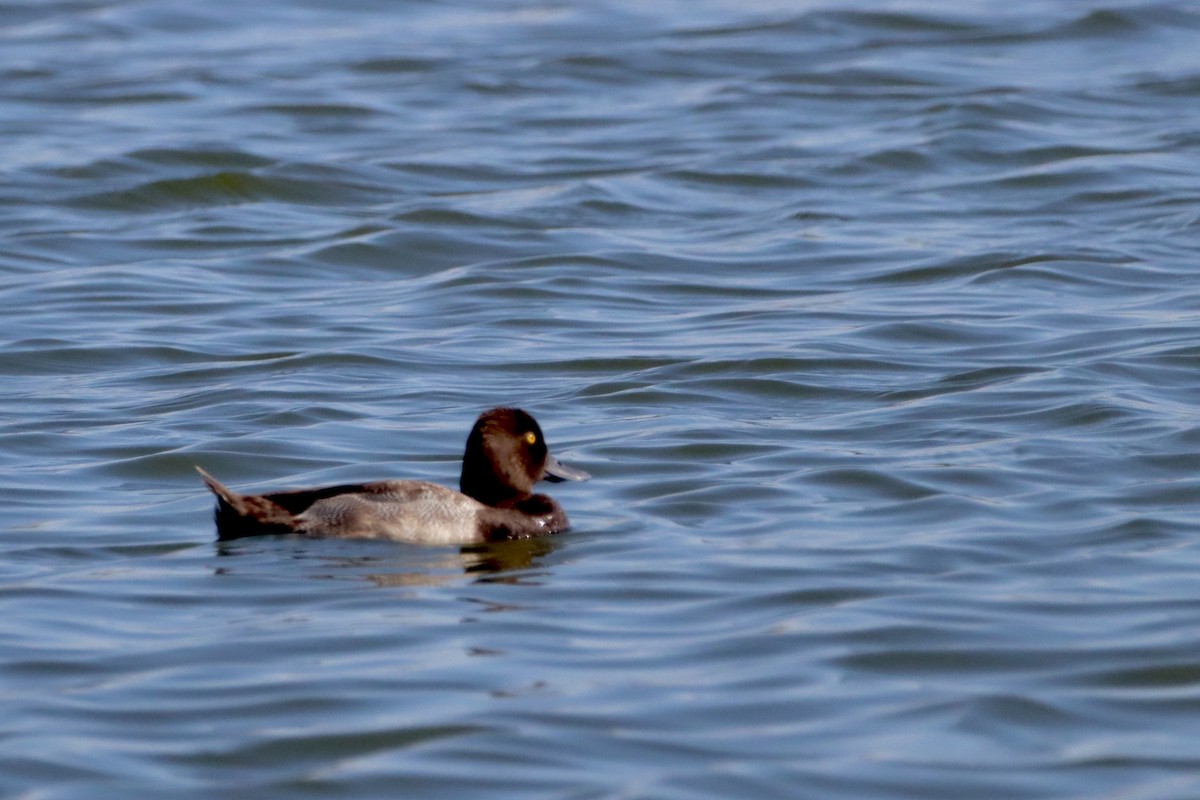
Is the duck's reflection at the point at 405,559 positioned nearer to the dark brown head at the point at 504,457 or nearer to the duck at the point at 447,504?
the duck at the point at 447,504

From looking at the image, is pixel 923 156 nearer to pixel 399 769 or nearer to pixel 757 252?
pixel 757 252

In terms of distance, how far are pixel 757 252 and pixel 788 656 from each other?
8462mm

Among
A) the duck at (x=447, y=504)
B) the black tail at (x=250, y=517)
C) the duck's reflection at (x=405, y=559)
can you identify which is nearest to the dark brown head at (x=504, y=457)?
the duck at (x=447, y=504)

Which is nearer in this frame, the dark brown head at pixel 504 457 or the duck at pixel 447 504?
the duck at pixel 447 504

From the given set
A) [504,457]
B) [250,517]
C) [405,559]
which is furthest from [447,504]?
[250,517]

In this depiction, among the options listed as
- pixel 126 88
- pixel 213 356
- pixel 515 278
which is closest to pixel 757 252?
pixel 515 278

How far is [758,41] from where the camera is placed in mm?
22953

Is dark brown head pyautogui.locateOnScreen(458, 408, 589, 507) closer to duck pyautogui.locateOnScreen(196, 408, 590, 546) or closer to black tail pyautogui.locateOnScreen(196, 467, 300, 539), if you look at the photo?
duck pyautogui.locateOnScreen(196, 408, 590, 546)

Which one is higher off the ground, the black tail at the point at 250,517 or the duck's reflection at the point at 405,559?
the black tail at the point at 250,517

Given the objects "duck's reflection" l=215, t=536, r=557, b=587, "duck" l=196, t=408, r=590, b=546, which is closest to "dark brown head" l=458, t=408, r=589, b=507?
"duck" l=196, t=408, r=590, b=546

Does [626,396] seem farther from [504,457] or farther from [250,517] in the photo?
[250,517]

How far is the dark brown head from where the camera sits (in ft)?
29.3

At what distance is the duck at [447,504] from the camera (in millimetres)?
8398

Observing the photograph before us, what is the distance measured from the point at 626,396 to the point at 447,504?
2745mm
